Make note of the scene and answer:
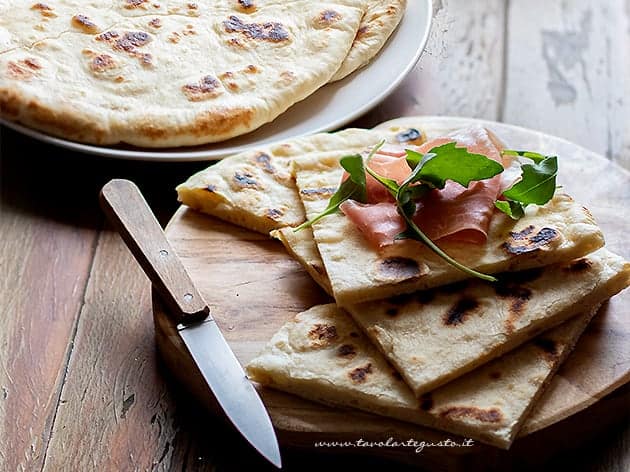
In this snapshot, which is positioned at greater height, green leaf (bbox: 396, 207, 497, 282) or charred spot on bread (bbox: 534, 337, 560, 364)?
green leaf (bbox: 396, 207, 497, 282)

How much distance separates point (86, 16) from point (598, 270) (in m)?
2.00

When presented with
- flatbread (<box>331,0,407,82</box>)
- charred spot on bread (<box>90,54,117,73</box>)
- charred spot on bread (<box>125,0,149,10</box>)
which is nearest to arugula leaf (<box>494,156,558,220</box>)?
flatbread (<box>331,0,407,82</box>)

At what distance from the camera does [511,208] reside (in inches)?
92.4

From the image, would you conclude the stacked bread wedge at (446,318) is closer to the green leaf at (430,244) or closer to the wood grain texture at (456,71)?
the green leaf at (430,244)

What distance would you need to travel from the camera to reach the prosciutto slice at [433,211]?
227cm

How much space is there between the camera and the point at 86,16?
335 cm

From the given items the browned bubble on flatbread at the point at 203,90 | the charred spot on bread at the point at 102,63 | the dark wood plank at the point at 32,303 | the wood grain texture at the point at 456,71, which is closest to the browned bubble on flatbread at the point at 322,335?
the dark wood plank at the point at 32,303

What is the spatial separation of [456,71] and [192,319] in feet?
6.02

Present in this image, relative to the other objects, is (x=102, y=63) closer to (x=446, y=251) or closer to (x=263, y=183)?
(x=263, y=183)

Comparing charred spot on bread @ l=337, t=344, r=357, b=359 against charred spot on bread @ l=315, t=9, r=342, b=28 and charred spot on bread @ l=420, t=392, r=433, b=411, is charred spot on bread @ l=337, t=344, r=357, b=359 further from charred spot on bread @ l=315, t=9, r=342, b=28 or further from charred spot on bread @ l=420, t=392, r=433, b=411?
charred spot on bread @ l=315, t=9, r=342, b=28

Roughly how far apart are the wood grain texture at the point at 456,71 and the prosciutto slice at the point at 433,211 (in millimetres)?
893

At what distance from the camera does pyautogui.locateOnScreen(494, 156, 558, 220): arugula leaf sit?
90.3 inches

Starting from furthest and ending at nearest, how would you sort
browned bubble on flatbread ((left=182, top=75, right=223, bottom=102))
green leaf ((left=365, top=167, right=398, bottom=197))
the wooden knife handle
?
browned bubble on flatbread ((left=182, top=75, right=223, bottom=102)) < green leaf ((left=365, top=167, right=398, bottom=197)) < the wooden knife handle

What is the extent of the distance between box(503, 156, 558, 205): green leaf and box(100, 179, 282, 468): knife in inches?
30.5
